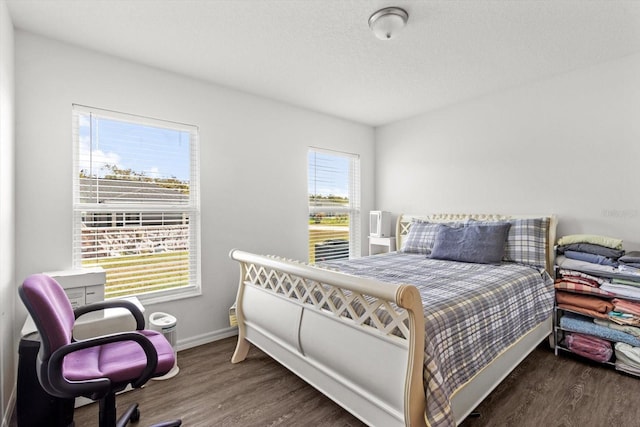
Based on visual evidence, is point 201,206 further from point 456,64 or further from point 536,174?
point 536,174

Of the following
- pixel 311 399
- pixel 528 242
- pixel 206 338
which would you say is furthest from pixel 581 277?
pixel 206 338

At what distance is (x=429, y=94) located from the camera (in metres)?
3.30

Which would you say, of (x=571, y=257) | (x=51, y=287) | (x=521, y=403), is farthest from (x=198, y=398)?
(x=571, y=257)

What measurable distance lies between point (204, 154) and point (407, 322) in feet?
7.77

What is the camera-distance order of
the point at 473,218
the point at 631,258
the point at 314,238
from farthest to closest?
the point at 314,238 < the point at 473,218 < the point at 631,258

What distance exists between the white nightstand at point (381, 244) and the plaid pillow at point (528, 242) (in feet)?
4.65

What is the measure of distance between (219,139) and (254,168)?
0.45m

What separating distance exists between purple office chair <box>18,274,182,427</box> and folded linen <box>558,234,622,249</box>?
3.10 meters

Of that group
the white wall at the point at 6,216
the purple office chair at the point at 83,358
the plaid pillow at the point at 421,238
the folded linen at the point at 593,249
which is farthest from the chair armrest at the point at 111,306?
the folded linen at the point at 593,249

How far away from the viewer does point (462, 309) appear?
5.42 feet

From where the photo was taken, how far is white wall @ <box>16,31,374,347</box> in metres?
2.16

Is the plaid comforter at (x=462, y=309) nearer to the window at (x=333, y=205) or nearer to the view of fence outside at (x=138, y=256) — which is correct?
the window at (x=333, y=205)

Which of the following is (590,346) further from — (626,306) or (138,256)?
(138,256)

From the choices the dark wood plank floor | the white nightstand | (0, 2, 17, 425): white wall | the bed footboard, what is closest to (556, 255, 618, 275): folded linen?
the dark wood plank floor
